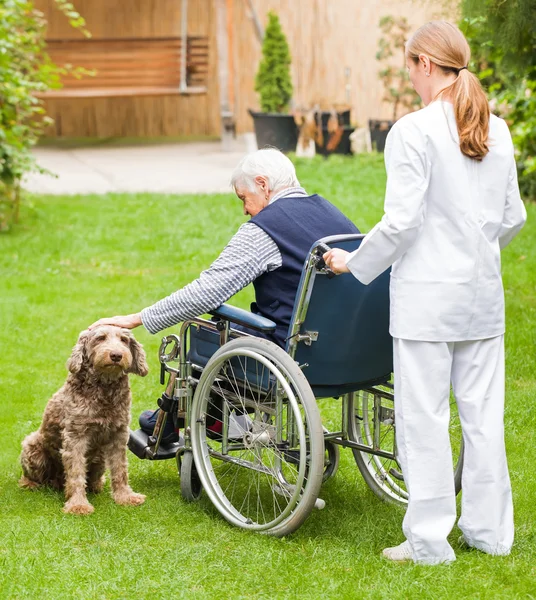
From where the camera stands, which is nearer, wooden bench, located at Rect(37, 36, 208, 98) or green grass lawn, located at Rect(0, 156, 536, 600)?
green grass lawn, located at Rect(0, 156, 536, 600)

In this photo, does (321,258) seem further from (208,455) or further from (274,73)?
(274,73)

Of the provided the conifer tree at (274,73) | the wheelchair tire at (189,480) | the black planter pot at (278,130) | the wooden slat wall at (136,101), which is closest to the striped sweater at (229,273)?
the wheelchair tire at (189,480)

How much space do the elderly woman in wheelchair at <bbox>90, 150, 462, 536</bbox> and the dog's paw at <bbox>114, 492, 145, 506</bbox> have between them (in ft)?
0.58

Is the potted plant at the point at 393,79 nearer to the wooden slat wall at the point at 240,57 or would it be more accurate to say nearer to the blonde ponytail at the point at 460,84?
the wooden slat wall at the point at 240,57

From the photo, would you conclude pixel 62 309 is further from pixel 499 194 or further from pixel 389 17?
pixel 389 17

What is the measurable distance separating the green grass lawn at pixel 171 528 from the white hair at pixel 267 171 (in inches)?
48.1

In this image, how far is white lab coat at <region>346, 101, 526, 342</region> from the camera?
2.98m

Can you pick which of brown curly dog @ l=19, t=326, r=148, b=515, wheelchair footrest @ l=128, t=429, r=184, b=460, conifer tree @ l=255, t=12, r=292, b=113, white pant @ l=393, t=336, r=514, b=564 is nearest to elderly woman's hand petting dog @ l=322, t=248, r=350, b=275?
white pant @ l=393, t=336, r=514, b=564

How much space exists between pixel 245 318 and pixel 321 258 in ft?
1.27

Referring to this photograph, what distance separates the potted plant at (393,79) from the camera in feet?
45.5

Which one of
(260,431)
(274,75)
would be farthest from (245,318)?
(274,75)

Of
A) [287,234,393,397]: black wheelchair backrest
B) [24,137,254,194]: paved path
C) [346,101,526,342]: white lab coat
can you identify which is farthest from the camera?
[24,137,254,194]: paved path

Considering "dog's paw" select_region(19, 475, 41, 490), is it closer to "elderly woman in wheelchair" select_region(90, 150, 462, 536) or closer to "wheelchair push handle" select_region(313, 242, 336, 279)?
"elderly woman in wheelchair" select_region(90, 150, 462, 536)

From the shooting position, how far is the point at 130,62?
14562mm
